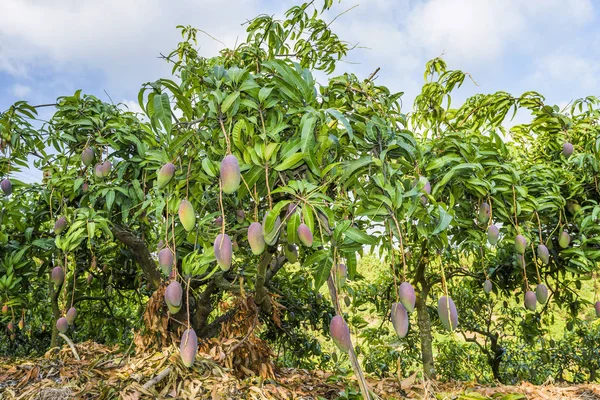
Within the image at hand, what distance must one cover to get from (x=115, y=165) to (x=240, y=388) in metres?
1.23

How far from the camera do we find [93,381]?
1342mm

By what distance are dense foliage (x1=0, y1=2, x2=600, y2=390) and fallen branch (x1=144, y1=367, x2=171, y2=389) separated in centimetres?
20

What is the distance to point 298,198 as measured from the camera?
93 centimetres

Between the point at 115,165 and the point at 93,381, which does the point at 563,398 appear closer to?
the point at 93,381

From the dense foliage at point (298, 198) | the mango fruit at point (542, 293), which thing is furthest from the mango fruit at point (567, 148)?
the mango fruit at point (542, 293)

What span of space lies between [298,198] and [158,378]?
28.0 inches

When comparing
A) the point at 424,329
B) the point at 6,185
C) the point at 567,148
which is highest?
the point at 567,148

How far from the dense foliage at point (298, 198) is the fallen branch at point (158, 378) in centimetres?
20

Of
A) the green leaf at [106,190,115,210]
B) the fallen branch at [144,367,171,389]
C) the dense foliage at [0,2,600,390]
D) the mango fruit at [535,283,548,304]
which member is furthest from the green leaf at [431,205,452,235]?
the green leaf at [106,190,115,210]

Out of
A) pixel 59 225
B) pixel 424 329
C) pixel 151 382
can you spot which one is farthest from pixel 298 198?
pixel 424 329

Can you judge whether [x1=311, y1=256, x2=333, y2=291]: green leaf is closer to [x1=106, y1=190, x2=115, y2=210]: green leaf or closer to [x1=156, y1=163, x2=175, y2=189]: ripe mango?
[x1=156, y1=163, x2=175, y2=189]: ripe mango

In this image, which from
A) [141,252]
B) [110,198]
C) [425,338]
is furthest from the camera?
[425,338]

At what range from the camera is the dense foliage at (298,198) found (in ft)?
3.23

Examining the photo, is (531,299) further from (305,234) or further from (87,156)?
(87,156)
